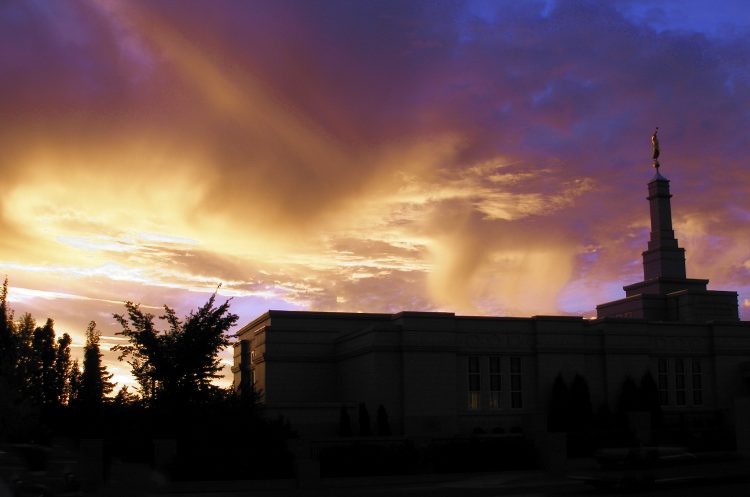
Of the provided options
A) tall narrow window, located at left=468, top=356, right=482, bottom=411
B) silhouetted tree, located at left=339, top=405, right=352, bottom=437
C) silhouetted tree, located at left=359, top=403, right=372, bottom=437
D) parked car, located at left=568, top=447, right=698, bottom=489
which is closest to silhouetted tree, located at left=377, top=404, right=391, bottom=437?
silhouetted tree, located at left=359, top=403, right=372, bottom=437

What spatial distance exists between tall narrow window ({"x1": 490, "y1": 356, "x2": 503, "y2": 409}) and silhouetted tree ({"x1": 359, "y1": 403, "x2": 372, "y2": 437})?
792 centimetres

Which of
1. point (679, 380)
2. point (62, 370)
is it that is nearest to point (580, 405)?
point (679, 380)

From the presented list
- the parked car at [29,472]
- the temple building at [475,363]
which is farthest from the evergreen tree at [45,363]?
the parked car at [29,472]

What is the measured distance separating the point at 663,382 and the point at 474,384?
12.7m

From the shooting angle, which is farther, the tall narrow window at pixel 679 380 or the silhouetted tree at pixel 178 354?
the tall narrow window at pixel 679 380

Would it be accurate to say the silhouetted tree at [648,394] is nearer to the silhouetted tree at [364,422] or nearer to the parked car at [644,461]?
the parked car at [644,461]

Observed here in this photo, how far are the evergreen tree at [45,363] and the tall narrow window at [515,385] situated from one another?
39515 mm

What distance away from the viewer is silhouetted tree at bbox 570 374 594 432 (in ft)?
146

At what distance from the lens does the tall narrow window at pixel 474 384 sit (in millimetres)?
45344

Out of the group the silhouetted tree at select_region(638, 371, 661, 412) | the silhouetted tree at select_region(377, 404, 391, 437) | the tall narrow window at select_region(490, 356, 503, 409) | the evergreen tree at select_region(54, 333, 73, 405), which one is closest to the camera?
the silhouetted tree at select_region(377, 404, 391, 437)

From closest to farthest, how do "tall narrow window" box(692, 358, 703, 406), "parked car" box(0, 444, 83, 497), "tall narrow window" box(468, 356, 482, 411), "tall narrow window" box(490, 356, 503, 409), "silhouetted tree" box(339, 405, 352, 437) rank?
"parked car" box(0, 444, 83, 497) → "silhouetted tree" box(339, 405, 352, 437) → "tall narrow window" box(468, 356, 482, 411) → "tall narrow window" box(490, 356, 503, 409) → "tall narrow window" box(692, 358, 703, 406)

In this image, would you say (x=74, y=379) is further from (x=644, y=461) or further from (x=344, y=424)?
(x=644, y=461)

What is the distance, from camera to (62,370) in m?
73.1

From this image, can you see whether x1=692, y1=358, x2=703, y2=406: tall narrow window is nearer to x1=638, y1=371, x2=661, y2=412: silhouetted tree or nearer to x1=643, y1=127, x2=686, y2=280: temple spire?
x1=638, y1=371, x2=661, y2=412: silhouetted tree
